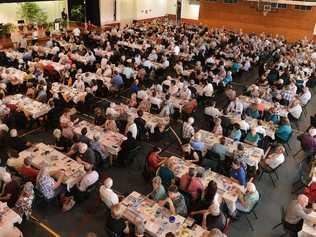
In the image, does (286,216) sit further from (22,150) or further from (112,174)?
(22,150)

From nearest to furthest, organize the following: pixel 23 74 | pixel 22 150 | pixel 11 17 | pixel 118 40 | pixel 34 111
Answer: pixel 22 150 → pixel 34 111 → pixel 23 74 → pixel 118 40 → pixel 11 17

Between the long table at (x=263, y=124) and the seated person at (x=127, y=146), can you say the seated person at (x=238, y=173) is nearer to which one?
the seated person at (x=127, y=146)

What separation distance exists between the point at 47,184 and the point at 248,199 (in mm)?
4252

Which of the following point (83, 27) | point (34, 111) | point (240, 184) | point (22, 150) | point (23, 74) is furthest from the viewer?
point (83, 27)

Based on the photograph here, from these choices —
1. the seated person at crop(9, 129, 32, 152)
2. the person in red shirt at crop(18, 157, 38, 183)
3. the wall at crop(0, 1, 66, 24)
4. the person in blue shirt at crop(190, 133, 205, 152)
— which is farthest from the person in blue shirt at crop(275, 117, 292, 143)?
the wall at crop(0, 1, 66, 24)

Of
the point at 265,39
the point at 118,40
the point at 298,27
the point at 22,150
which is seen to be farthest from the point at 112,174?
the point at 298,27

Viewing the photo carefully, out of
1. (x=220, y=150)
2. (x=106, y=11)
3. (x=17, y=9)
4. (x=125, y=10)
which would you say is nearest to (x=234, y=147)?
(x=220, y=150)

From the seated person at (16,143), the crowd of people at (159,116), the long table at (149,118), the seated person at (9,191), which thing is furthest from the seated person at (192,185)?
the seated person at (16,143)

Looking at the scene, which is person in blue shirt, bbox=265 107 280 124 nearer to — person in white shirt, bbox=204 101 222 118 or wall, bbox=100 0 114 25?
person in white shirt, bbox=204 101 222 118

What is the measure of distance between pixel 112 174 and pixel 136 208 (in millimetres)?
2505

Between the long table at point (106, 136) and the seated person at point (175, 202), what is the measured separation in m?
2.55

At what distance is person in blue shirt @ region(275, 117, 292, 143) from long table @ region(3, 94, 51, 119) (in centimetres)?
715

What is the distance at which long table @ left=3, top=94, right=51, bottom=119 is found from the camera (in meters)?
10.7

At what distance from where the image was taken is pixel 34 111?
10648 millimetres
